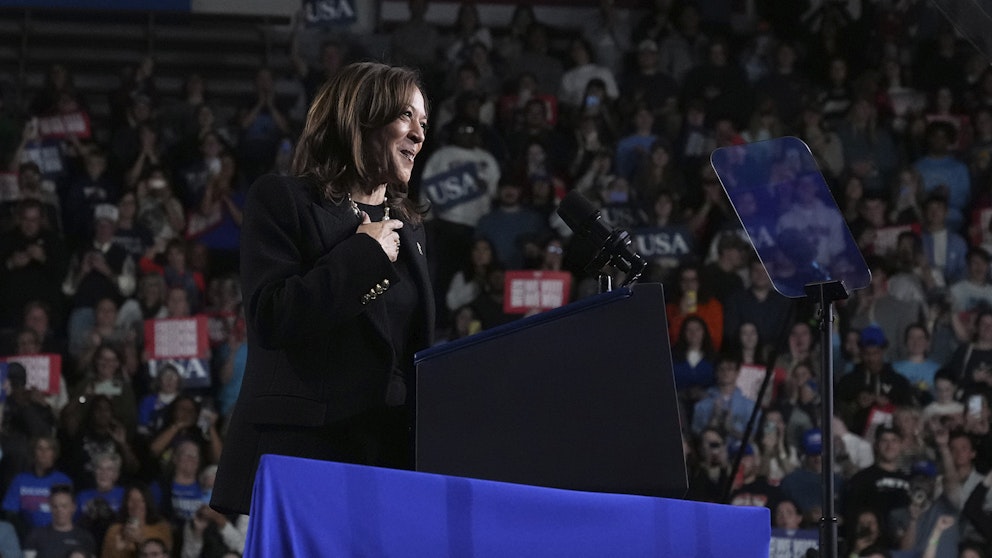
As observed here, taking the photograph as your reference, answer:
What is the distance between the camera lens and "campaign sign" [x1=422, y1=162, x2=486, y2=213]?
8.82 metres

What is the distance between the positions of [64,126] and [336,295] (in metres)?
7.56

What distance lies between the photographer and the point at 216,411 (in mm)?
7566

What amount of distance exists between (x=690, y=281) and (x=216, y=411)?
2.48 metres

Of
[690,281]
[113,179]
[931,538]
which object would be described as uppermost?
[113,179]

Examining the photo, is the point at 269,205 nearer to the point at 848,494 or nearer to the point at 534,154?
the point at 848,494

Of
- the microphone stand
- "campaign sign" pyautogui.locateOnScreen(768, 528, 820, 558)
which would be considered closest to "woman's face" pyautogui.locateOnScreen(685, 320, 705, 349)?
"campaign sign" pyautogui.locateOnScreen(768, 528, 820, 558)

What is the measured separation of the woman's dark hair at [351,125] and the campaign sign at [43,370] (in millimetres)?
5498

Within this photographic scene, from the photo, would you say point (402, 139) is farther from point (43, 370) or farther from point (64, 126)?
point (64, 126)

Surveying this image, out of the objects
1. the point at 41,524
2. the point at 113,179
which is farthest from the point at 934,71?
the point at 41,524

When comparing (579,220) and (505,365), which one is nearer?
(505,365)

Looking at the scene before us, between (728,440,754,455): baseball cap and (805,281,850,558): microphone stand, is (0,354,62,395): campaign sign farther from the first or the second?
(805,281,850,558): microphone stand

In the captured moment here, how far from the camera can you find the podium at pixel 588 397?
6.46ft

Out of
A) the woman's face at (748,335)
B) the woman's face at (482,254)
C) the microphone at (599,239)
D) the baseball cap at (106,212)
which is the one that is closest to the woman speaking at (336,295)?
the microphone at (599,239)

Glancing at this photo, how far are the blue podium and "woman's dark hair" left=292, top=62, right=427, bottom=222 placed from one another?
2.17ft
